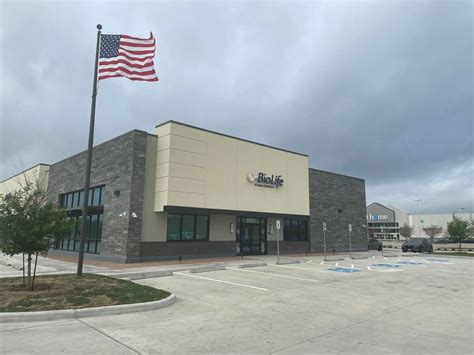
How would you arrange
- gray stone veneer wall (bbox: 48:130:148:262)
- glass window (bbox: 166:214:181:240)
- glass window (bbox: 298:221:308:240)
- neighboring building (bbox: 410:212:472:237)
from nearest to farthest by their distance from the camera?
gray stone veneer wall (bbox: 48:130:148:262) < glass window (bbox: 166:214:181:240) < glass window (bbox: 298:221:308:240) < neighboring building (bbox: 410:212:472:237)

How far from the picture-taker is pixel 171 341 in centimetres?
625

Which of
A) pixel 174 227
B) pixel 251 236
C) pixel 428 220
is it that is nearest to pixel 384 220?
pixel 428 220

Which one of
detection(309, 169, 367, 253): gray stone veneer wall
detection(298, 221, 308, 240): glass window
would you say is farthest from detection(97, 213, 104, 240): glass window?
detection(309, 169, 367, 253): gray stone veneer wall

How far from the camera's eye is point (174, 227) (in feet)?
71.6

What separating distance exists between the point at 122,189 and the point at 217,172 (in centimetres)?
599

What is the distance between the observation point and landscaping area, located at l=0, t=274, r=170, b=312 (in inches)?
324

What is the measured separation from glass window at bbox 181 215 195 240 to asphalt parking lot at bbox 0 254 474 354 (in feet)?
31.9

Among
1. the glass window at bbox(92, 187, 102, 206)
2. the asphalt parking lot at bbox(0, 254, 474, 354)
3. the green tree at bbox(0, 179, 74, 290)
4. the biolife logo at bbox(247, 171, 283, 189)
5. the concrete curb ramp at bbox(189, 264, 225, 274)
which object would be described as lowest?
the asphalt parking lot at bbox(0, 254, 474, 354)

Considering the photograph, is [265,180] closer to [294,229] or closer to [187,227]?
[294,229]

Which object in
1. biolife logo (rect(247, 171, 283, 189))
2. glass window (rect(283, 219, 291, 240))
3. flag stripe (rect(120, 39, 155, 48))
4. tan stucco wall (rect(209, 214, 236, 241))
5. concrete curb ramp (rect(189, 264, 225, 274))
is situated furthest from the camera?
glass window (rect(283, 219, 291, 240))

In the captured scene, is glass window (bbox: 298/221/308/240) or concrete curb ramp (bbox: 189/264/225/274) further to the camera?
glass window (bbox: 298/221/308/240)

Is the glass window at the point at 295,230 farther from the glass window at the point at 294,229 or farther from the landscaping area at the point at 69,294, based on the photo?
the landscaping area at the point at 69,294

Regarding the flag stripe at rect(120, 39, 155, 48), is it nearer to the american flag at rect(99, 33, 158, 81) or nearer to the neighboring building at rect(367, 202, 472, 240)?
the american flag at rect(99, 33, 158, 81)

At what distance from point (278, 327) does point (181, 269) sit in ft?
34.0
